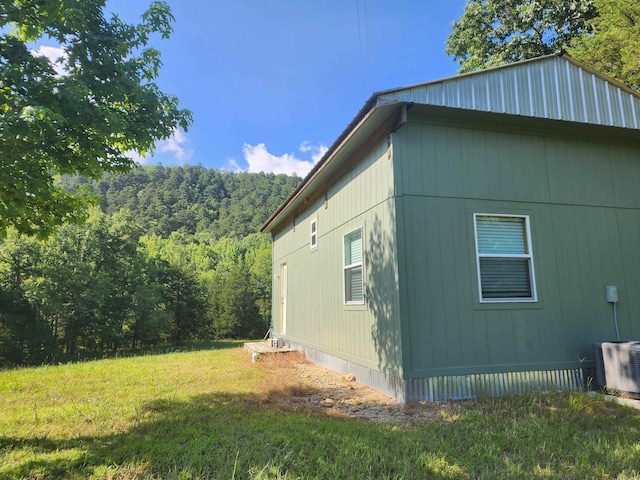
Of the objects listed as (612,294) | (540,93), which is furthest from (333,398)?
(540,93)

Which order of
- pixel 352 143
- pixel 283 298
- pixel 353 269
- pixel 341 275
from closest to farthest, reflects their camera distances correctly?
pixel 352 143 → pixel 353 269 → pixel 341 275 → pixel 283 298

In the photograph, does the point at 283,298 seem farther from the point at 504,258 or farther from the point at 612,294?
the point at 612,294

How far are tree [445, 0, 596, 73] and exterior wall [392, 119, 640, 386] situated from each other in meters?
8.96

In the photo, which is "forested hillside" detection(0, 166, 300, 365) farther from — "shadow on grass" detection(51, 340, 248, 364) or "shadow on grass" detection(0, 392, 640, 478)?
"shadow on grass" detection(0, 392, 640, 478)

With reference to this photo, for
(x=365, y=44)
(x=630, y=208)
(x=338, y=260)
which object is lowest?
(x=338, y=260)

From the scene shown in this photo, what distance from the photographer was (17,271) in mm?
15266

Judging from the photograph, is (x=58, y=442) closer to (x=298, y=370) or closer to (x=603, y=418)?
(x=298, y=370)

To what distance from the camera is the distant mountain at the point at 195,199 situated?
42.9 metres

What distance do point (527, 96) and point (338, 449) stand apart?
5230mm

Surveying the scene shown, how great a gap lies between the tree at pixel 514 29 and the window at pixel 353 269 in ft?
33.3

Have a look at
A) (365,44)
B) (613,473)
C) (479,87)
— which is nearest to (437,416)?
(613,473)

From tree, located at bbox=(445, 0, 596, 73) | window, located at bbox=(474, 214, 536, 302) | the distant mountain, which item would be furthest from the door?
the distant mountain

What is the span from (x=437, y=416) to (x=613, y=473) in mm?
1681

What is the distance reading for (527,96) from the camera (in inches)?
218
